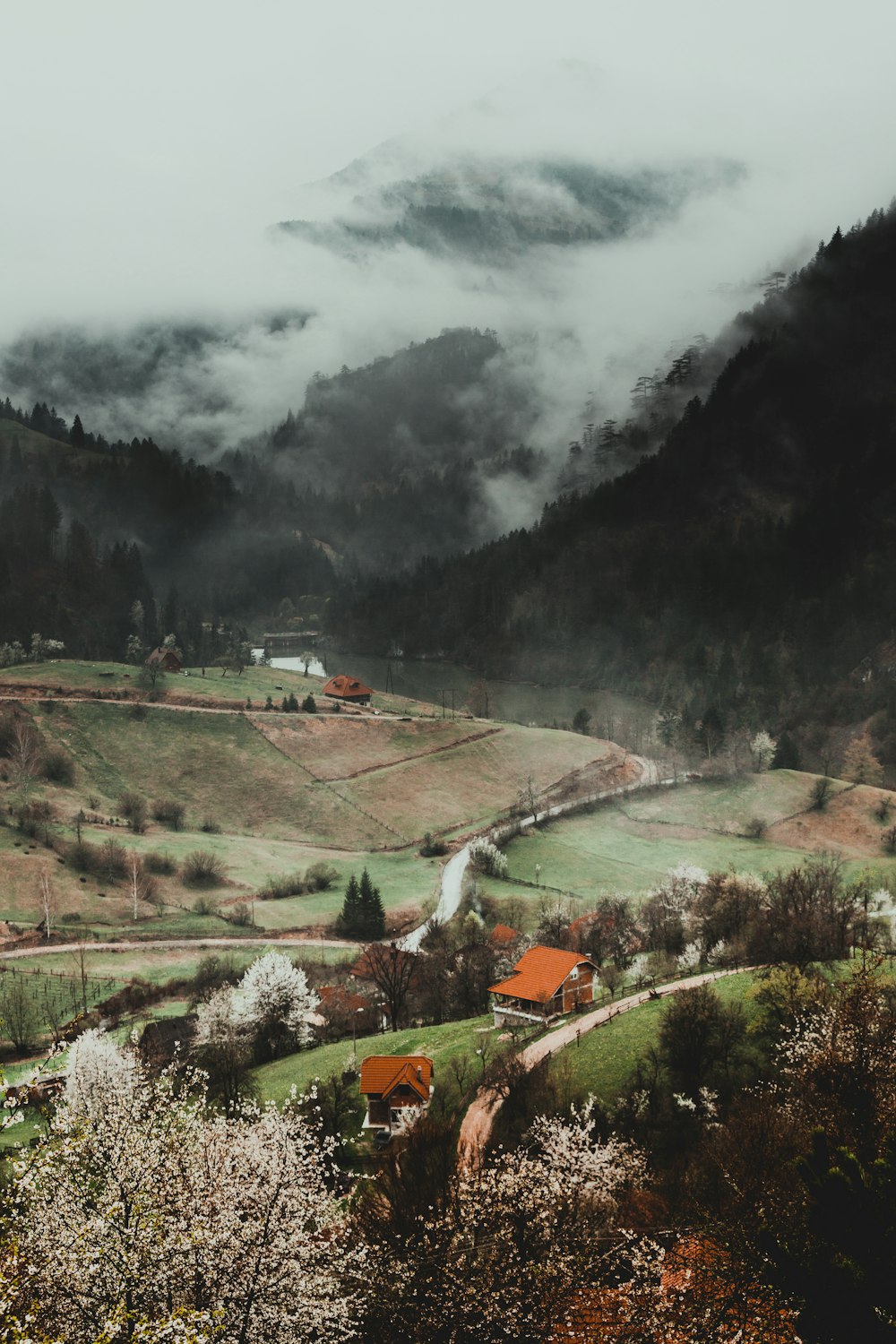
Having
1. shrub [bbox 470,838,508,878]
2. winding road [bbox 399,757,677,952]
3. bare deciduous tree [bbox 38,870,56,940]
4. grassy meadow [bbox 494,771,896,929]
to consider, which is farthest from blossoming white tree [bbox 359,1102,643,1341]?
shrub [bbox 470,838,508,878]

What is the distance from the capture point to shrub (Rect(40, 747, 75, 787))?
138 meters

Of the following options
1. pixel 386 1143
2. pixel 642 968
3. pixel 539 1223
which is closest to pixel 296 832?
pixel 642 968

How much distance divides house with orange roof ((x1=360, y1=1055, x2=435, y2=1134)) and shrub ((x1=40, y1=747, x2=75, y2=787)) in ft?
331

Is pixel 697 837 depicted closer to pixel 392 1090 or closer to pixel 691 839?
pixel 691 839

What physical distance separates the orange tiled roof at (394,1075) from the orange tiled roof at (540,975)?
11.3m

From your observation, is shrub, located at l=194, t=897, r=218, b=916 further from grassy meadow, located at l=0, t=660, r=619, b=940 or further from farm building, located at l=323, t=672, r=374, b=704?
farm building, located at l=323, t=672, r=374, b=704

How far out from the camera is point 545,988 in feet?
202

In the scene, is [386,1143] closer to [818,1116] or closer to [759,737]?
[818,1116]

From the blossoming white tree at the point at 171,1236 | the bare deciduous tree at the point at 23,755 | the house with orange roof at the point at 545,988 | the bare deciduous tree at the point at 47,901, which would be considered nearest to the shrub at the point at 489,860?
the bare deciduous tree at the point at 47,901

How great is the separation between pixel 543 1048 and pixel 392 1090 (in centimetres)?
859

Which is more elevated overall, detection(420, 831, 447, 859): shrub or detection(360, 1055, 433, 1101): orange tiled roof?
detection(360, 1055, 433, 1101): orange tiled roof

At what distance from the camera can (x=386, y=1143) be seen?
4803cm

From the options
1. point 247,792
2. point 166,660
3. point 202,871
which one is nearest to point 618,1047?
point 202,871

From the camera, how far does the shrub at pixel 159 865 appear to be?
112 m
